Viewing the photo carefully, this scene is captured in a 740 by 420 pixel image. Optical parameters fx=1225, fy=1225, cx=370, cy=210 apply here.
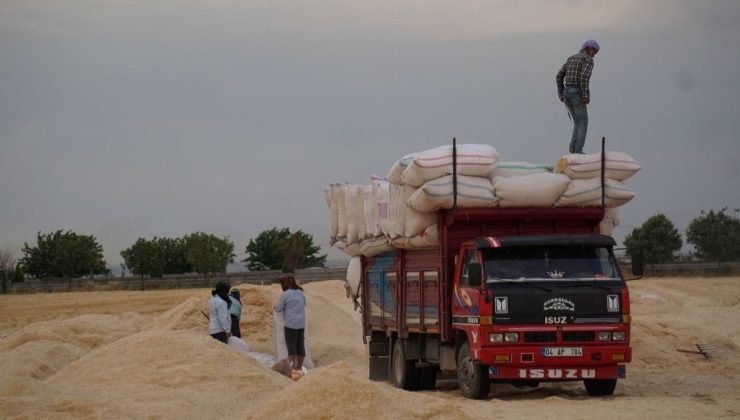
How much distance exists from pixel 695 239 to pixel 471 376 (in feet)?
214

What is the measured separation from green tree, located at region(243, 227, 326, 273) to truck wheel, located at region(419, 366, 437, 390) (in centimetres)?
5697

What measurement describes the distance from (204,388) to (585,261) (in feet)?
17.4

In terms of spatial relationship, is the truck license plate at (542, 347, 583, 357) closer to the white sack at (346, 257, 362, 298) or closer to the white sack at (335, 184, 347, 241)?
the white sack at (346, 257, 362, 298)

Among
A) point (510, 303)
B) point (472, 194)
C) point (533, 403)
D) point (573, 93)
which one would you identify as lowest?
point (533, 403)

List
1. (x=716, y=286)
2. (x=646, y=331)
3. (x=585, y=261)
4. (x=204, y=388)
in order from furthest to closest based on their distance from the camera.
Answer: (x=716, y=286)
(x=646, y=331)
(x=585, y=261)
(x=204, y=388)

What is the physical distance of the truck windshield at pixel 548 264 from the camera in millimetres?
16172

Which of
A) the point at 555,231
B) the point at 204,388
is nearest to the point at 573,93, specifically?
the point at 555,231

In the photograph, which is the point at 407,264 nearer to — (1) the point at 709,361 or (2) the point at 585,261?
(2) the point at 585,261

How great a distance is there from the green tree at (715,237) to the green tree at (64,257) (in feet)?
133

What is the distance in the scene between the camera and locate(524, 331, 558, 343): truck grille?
52.2 feet

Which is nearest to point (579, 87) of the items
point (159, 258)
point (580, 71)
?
point (580, 71)

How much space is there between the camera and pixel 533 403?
15.5 meters

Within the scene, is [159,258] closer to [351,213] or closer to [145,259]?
[145,259]

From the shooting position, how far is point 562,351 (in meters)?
15.9
